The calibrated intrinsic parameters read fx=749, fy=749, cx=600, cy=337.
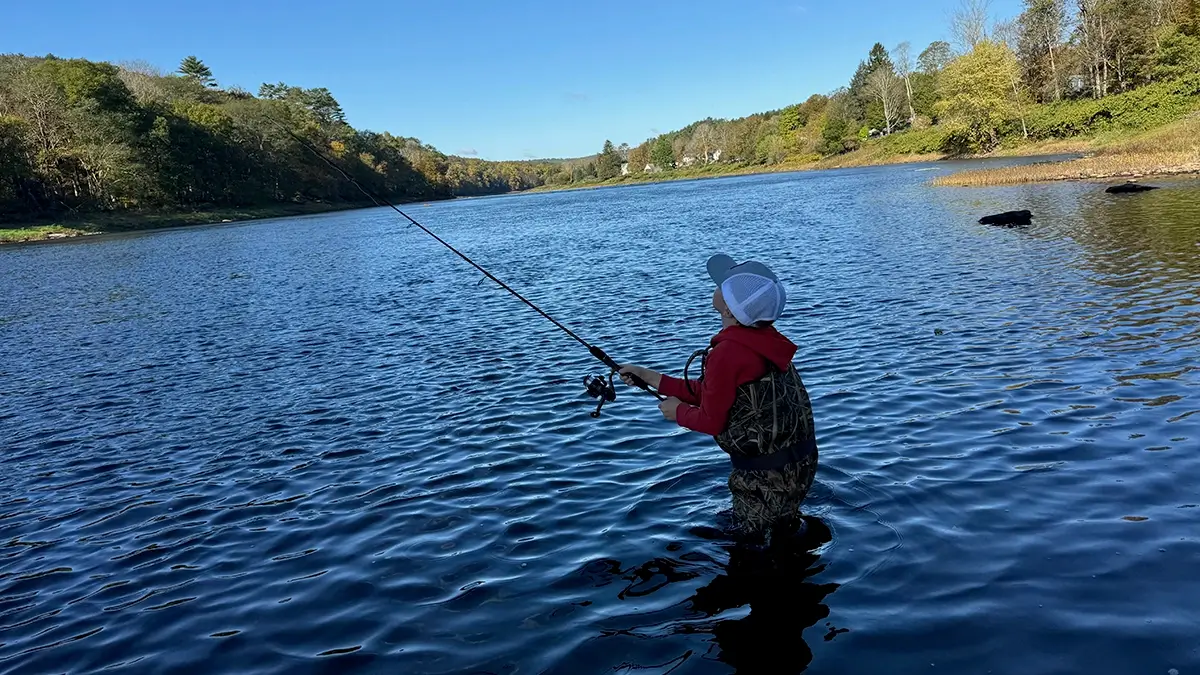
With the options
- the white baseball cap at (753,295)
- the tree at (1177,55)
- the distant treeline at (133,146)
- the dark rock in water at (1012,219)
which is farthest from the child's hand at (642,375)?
the tree at (1177,55)

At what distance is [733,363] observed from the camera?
5703 millimetres

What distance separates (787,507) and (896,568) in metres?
1.02

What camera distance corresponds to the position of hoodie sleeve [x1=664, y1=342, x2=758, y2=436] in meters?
5.70

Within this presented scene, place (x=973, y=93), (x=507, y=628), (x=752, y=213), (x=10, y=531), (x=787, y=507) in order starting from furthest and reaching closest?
(x=973, y=93) < (x=752, y=213) < (x=10, y=531) < (x=787, y=507) < (x=507, y=628)

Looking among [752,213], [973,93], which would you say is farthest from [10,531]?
[973,93]

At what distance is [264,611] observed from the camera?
6.47 metres

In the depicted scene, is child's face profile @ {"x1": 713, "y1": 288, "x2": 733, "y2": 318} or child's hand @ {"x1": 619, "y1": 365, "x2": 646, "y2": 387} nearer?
child's face profile @ {"x1": 713, "y1": 288, "x2": 733, "y2": 318}

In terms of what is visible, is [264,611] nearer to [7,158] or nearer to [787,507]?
[787,507]

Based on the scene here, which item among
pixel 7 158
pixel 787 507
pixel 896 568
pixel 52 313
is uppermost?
pixel 7 158

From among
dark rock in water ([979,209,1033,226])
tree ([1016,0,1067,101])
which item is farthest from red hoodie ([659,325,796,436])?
tree ([1016,0,1067,101])

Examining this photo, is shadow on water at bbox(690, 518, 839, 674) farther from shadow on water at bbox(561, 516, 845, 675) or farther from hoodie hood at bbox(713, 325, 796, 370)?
hoodie hood at bbox(713, 325, 796, 370)

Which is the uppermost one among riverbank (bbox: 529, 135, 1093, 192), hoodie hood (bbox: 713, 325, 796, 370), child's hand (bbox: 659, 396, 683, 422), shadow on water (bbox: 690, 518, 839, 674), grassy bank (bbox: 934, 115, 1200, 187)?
riverbank (bbox: 529, 135, 1093, 192)

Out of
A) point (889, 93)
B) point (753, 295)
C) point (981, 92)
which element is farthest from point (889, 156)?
point (753, 295)

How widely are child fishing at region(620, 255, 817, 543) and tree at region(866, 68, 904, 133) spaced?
154628mm
